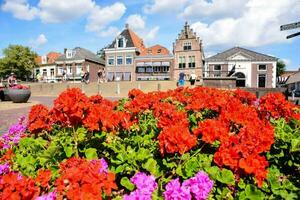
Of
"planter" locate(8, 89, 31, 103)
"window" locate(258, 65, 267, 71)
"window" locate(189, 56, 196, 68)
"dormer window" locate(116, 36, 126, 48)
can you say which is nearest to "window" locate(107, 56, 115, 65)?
"dormer window" locate(116, 36, 126, 48)

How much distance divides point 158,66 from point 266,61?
19.0 meters

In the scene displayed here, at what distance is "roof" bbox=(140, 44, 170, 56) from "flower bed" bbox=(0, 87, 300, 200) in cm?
5690

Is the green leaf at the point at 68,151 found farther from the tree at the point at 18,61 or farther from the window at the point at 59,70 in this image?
the tree at the point at 18,61

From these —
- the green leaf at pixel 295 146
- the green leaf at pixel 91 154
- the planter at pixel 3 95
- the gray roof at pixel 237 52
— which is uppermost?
the gray roof at pixel 237 52

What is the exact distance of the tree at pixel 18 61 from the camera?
218ft

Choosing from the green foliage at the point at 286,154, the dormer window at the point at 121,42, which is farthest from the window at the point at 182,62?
the green foliage at the point at 286,154

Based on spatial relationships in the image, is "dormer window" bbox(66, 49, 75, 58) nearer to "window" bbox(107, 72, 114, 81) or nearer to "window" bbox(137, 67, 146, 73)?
"window" bbox(107, 72, 114, 81)

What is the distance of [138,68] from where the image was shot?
58.5 metres

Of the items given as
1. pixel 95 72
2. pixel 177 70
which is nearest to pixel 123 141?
pixel 177 70

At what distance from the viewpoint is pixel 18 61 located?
219 feet

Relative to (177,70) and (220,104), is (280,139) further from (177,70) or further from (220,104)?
(177,70)

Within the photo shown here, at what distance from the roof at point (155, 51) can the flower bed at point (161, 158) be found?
56.9 m

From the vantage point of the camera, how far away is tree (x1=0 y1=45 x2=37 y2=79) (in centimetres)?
6638

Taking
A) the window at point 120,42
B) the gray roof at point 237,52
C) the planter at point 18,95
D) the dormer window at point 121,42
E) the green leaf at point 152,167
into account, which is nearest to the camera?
the green leaf at point 152,167
